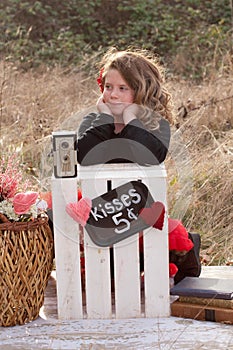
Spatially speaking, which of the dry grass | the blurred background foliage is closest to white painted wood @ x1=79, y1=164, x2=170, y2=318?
the dry grass

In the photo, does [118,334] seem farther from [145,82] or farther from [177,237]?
[145,82]

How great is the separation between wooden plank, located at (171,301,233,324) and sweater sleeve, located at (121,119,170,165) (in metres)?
0.62

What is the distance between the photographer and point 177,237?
129 inches

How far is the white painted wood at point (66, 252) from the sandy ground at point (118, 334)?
2.9 inches

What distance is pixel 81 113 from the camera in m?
5.69

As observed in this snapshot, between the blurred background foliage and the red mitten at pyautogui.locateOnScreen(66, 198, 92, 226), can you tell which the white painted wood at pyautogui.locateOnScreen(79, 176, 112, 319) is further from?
the blurred background foliage

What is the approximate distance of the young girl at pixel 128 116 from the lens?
3182 mm

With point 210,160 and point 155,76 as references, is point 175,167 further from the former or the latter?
point 155,76

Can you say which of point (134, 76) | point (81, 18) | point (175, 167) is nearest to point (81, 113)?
point (175, 167)

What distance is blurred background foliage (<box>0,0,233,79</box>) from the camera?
33.2 ft

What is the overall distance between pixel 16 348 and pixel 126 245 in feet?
2.02

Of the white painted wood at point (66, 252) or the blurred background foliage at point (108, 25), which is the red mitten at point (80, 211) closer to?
the white painted wood at point (66, 252)

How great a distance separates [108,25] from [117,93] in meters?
8.07

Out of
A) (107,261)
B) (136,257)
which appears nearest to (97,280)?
(107,261)
